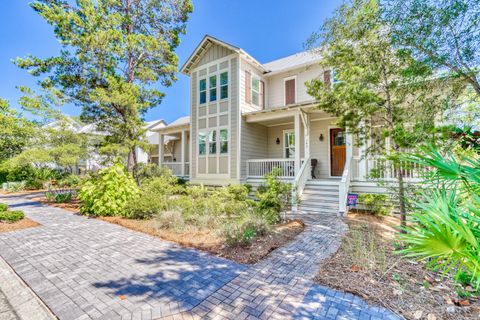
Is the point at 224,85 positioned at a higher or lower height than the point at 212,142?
higher

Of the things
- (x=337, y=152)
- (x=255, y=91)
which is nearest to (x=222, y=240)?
(x=337, y=152)

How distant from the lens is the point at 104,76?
9609 mm

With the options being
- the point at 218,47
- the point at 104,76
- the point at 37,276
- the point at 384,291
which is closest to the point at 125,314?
the point at 37,276

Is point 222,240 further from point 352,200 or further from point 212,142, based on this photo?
point 212,142

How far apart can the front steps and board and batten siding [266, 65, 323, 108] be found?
15.9ft

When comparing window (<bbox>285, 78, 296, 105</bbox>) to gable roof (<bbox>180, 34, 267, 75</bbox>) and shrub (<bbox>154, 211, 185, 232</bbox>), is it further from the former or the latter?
shrub (<bbox>154, 211, 185, 232</bbox>)

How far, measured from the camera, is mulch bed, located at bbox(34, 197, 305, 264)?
14.6 feet

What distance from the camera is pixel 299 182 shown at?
9.12 m

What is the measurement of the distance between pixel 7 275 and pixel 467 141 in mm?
7981

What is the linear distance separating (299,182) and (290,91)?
5.90 metres

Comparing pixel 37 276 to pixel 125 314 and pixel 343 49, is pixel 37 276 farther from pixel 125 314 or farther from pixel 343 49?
pixel 343 49

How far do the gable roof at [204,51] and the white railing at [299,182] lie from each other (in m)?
6.26

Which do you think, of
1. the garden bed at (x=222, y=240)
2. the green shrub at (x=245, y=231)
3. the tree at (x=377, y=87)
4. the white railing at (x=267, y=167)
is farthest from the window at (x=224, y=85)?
the green shrub at (x=245, y=231)

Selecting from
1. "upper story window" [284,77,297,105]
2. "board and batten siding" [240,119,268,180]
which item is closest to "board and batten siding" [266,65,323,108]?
"upper story window" [284,77,297,105]
